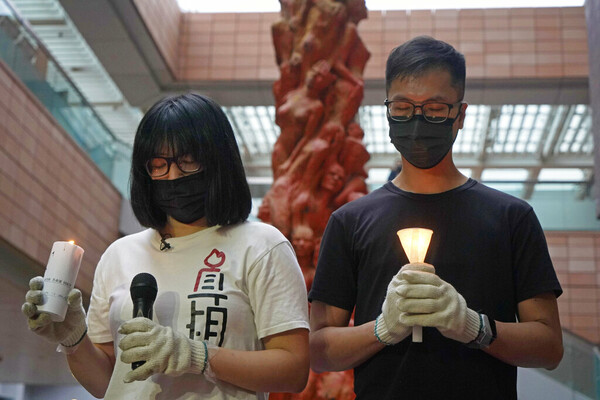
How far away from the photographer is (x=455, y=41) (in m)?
15.0

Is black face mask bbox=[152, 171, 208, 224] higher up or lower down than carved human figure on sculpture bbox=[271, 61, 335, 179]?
lower down

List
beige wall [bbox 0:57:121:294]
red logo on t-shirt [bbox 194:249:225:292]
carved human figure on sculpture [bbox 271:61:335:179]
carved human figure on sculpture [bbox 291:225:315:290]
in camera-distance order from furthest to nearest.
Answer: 1. beige wall [bbox 0:57:121:294]
2. carved human figure on sculpture [bbox 271:61:335:179]
3. carved human figure on sculpture [bbox 291:225:315:290]
4. red logo on t-shirt [bbox 194:249:225:292]

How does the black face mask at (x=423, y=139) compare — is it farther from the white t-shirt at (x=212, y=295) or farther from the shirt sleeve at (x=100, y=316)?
the shirt sleeve at (x=100, y=316)

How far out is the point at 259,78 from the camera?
50.1 ft

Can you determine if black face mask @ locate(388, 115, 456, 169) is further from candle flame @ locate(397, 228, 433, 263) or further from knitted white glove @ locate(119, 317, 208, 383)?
knitted white glove @ locate(119, 317, 208, 383)

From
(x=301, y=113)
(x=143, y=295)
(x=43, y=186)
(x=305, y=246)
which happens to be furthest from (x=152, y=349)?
(x=43, y=186)

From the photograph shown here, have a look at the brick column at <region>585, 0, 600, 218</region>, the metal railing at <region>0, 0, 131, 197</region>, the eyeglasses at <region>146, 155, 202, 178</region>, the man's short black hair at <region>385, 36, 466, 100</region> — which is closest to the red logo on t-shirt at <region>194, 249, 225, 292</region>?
the eyeglasses at <region>146, 155, 202, 178</region>

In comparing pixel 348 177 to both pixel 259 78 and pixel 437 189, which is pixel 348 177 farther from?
pixel 259 78

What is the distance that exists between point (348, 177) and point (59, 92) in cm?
744

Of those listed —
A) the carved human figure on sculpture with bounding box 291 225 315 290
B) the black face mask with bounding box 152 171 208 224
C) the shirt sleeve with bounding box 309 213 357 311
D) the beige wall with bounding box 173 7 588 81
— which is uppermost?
the beige wall with bounding box 173 7 588 81

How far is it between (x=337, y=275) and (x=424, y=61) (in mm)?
680

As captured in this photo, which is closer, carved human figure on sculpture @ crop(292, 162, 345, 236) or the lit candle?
the lit candle

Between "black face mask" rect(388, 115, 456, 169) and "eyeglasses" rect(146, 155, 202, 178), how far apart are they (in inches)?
23.2

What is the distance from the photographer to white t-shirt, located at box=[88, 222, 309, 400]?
7.42 ft
